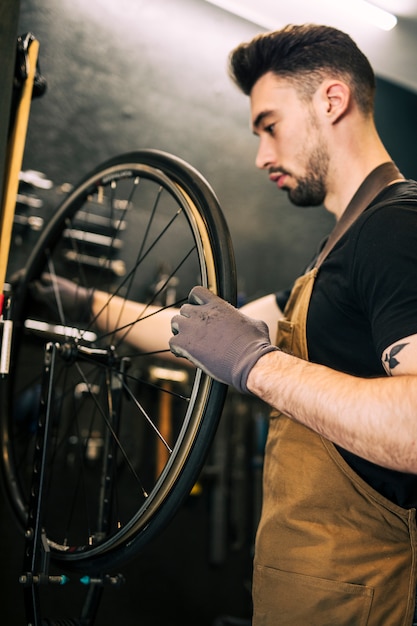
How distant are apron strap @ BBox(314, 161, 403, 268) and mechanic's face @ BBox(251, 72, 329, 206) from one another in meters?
0.13

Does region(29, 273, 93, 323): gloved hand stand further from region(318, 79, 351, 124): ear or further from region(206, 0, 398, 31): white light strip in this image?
region(206, 0, 398, 31): white light strip

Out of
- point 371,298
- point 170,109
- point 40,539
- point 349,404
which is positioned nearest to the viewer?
point 349,404

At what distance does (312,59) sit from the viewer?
1.67 metres

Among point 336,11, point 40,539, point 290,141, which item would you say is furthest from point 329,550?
point 336,11

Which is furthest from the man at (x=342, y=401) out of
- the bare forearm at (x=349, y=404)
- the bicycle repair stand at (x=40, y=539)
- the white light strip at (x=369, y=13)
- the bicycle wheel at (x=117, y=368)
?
the white light strip at (x=369, y=13)

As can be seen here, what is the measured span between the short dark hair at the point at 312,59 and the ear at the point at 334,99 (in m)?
0.03

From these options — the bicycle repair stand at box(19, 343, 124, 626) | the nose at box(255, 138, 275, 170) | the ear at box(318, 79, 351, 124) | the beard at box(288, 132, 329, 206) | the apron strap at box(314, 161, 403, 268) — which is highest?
the ear at box(318, 79, 351, 124)

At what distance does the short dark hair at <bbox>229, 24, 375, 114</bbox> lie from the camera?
166cm

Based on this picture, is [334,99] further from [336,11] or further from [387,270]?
[336,11]

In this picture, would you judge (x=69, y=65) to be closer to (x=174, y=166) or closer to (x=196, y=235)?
(x=174, y=166)

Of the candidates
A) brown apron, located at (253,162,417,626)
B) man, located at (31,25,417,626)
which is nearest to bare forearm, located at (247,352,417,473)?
man, located at (31,25,417,626)

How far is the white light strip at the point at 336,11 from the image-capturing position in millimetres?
2934

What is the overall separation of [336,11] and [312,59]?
4.93 feet

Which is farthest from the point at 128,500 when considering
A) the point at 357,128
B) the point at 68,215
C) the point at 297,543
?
the point at 357,128
